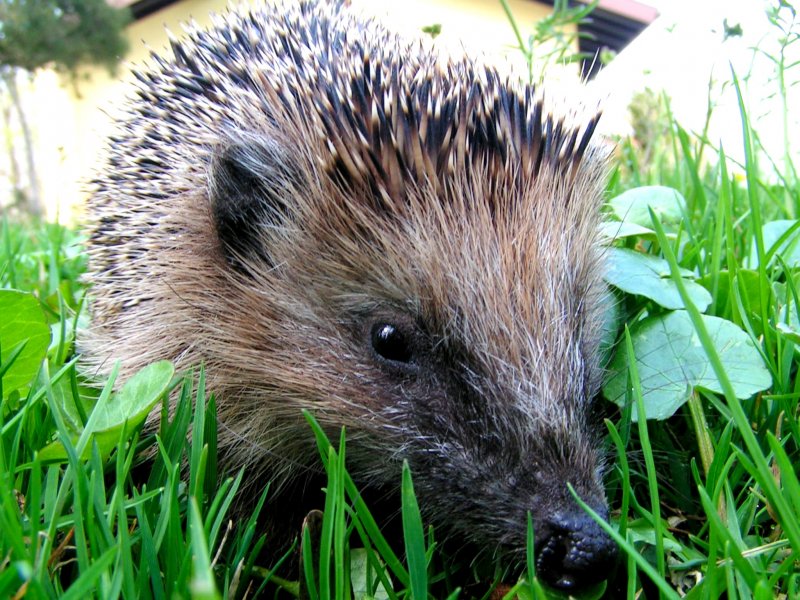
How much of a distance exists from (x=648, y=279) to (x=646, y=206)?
626 mm

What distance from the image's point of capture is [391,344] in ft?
5.07

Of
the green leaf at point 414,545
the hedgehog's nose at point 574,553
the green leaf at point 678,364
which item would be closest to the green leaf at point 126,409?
the green leaf at point 414,545

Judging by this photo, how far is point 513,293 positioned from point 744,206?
181 cm

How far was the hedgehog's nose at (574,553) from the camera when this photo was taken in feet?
3.91

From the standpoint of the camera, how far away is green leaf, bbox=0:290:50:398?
1669 mm

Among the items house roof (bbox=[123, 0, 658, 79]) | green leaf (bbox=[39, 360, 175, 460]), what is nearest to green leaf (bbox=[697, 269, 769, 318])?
green leaf (bbox=[39, 360, 175, 460])

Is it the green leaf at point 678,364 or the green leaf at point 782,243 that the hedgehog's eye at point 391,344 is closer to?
the green leaf at point 678,364

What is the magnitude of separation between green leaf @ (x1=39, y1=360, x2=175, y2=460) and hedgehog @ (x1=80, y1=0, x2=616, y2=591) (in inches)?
12.7

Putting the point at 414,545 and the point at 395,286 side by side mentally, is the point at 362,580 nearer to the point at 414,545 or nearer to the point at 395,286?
the point at 414,545

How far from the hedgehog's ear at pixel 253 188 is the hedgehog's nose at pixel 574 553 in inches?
38.6

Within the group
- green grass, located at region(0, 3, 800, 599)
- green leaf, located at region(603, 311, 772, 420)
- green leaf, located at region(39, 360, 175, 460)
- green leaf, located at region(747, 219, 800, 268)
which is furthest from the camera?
green leaf, located at region(747, 219, 800, 268)

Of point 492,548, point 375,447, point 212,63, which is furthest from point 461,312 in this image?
point 212,63

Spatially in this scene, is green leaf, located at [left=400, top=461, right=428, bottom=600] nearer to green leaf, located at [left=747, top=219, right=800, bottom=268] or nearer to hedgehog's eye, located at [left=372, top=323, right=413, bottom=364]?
hedgehog's eye, located at [left=372, top=323, right=413, bottom=364]

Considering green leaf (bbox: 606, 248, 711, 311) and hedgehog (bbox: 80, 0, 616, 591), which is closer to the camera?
hedgehog (bbox: 80, 0, 616, 591)
